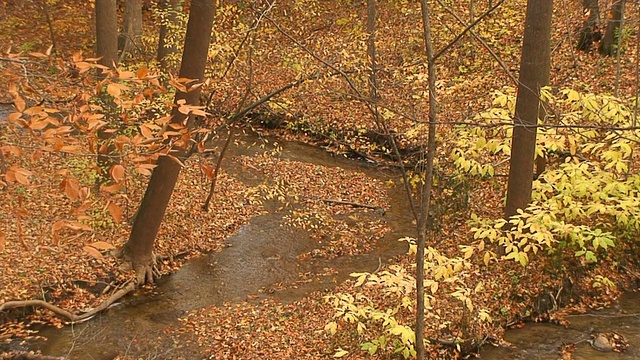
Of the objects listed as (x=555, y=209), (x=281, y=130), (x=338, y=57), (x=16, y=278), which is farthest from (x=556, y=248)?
(x=281, y=130)

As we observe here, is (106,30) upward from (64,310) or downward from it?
upward

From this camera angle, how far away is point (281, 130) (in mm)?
18984

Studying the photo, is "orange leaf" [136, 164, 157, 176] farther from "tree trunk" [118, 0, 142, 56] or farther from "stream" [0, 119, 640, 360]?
"tree trunk" [118, 0, 142, 56]

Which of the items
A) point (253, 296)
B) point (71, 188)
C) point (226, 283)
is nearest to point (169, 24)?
point (226, 283)

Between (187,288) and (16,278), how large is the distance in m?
2.71

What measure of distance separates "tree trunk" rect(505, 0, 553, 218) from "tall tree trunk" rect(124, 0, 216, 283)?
474 centimetres

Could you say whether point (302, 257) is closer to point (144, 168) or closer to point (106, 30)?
point (106, 30)

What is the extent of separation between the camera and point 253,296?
10609 mm

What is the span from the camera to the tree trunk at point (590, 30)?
56.1ft

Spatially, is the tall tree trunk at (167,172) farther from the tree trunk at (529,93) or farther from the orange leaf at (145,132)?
the orange leaf at (145,132)

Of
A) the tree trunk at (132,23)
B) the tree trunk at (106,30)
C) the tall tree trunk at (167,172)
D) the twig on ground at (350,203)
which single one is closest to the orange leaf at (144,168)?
the tall tree trunk at (167,172)

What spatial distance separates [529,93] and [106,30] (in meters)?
8.27

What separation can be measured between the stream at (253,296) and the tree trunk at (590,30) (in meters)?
6.89

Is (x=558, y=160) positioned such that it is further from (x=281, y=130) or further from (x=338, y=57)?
(x=281, y=130)
